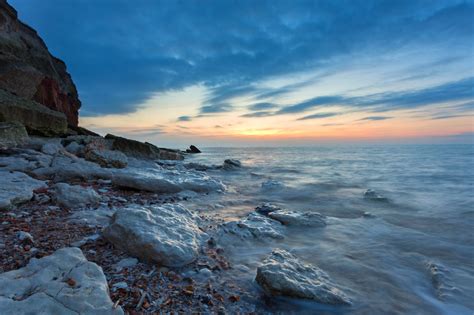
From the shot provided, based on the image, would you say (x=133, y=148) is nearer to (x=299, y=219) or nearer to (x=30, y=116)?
(x=30, y=116)

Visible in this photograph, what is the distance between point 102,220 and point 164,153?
21185mm

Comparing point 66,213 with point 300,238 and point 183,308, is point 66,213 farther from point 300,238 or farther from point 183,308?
point 300,238

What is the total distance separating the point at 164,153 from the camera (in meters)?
24.7

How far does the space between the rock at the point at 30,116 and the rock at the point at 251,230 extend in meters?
14.2

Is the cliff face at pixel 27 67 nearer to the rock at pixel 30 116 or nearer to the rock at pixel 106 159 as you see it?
the rock at pixel 30 116

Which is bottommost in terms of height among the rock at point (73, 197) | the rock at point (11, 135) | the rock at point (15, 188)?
the rock at point (73, 197)

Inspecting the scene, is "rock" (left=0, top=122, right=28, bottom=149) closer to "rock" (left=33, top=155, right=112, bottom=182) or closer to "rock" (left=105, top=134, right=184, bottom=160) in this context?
"rock" (left=33, top=155, right=112, bottom=182)

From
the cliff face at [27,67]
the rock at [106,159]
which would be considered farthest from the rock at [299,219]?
the cliff face at [27,67]

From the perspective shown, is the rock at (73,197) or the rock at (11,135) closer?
the rock at (73,197)

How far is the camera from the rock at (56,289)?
172 cm

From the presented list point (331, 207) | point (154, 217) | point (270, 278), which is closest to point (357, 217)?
point (331, 207)

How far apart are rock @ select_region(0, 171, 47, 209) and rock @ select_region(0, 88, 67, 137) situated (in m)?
10.7

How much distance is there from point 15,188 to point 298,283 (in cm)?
483

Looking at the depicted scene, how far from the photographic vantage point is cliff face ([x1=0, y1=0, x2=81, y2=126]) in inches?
762
